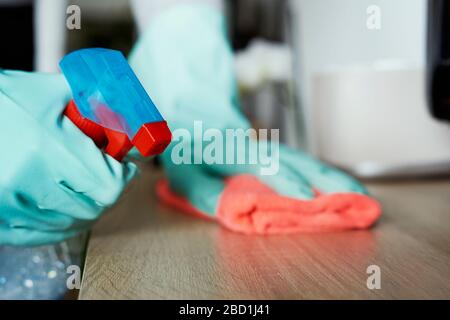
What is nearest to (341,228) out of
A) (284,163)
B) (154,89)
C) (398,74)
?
(284,163)

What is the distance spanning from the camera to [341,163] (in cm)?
81

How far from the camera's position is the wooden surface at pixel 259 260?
28 cm

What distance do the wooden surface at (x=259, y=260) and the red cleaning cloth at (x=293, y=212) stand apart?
0.01 m

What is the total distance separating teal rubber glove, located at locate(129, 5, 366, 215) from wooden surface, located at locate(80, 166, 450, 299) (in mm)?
43

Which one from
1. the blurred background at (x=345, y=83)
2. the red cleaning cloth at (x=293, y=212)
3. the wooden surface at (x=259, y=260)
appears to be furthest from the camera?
the blurred background at (x=345, y=83)

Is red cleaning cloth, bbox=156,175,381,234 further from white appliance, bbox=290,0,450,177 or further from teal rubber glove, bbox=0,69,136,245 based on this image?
white appliance, bbox=290,0,450,177

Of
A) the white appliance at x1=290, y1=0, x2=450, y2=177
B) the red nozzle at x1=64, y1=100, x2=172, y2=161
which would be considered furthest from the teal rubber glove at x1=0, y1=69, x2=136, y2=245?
the white appliance at x1=290, y1=0, x2=450, y2=177

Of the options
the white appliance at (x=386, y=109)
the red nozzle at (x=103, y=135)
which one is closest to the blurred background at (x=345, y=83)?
the white appliance at (x=386, y=109)

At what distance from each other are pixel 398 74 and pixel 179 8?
0.30 meters

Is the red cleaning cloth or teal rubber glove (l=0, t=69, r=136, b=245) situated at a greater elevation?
teal rubber glove (l=0, t=69, r=136, b=245)

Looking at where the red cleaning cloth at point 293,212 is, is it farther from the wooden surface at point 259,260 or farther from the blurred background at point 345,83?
the blurred background at point 345,83

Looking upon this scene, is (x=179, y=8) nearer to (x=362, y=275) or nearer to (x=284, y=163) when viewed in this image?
(x=284, y=163)

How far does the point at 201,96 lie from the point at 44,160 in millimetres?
282

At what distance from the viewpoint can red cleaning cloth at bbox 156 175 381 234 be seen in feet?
1.40
